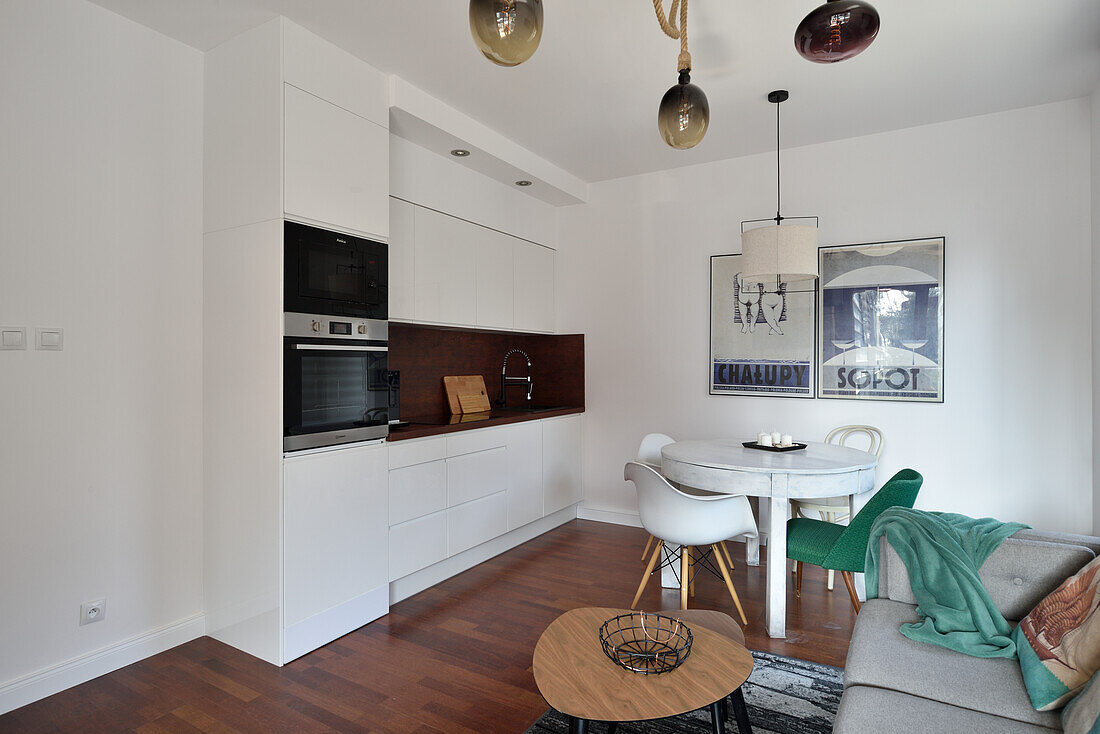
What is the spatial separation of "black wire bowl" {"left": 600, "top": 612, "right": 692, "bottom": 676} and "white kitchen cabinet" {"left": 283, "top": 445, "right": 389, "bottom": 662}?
144 centimetres

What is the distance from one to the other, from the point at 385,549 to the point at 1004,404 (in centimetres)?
360

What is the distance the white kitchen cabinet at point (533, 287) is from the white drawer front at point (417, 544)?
5.66 feet

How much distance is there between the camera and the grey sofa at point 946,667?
5.02 feet

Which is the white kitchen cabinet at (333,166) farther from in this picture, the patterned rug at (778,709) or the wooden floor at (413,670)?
the patterned rug at (778,709)

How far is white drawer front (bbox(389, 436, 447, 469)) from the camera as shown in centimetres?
322

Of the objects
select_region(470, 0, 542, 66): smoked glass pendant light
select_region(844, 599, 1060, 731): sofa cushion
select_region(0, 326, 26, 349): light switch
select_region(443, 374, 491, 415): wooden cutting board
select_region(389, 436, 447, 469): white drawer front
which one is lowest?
select_region(844, 599, 1060, 731): sofa cushion

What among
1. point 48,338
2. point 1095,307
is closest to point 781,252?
point 1095,307

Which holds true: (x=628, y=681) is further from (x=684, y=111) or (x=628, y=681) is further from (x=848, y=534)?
(x=684, y=111)

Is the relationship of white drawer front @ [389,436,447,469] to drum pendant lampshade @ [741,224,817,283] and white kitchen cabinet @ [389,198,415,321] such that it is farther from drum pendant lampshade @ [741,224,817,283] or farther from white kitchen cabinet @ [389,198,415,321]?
drum pendant lampshade @ [741,224,817,283]

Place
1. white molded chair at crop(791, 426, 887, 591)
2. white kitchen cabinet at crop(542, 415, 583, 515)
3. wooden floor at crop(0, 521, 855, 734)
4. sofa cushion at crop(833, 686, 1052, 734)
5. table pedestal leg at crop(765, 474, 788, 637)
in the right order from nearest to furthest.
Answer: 1. sofa cushion at crop(833, 686, 1052, 734)
2. wooden floor at crop(0, 521, 855, 734)
3. table pedestal leg at crop(765, 474, 788, 637)
4. white molded chair at crop(791, 426, 887, 591)
5. white kitchen cabinet at crop(542, 415, 583, 515)

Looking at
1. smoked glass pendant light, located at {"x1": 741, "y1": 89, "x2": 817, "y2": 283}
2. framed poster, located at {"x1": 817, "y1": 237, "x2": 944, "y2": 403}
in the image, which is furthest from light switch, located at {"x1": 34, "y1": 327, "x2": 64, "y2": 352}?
framed poster, located at {"x1": 817, "y1": 237, "x2": 944, "y2": 403}

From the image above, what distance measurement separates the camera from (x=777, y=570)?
2.88 m

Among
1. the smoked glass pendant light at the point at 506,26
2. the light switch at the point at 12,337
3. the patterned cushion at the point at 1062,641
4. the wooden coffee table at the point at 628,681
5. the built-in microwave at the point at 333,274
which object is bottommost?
the wooden coffee table at the point at 628,681

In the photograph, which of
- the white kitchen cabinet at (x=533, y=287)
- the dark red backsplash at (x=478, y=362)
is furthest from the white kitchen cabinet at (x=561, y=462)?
the white kitchen cabinet at (x=533, y=287)
